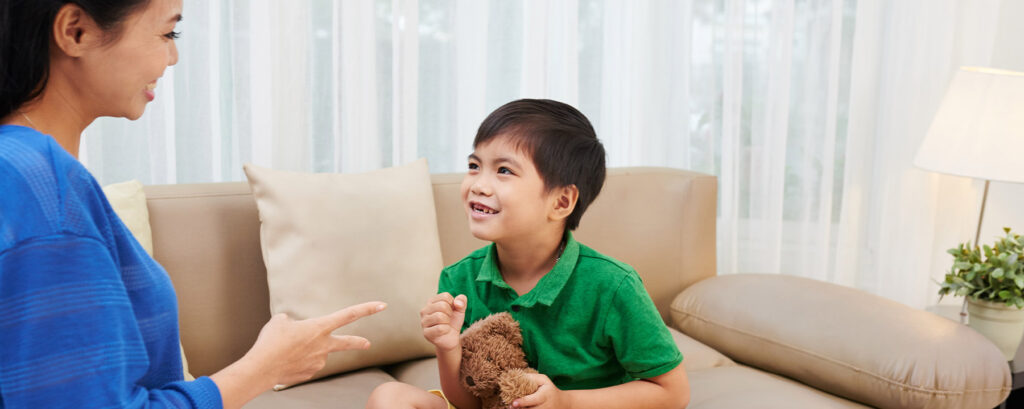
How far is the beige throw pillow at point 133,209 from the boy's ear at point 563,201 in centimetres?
83

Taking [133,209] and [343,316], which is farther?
[133,209]

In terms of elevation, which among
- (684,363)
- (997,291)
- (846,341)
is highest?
(997,291)

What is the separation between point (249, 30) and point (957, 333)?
1947mm

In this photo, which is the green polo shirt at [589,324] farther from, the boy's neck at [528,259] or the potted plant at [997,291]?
the potted plant at [997,291]

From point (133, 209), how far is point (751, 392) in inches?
55.1

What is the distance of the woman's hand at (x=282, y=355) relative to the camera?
2.93ft

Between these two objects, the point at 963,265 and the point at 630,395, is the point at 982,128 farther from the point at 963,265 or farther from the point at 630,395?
the point at 630,395

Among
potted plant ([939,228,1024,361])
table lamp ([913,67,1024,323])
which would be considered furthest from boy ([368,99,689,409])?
table lamp ([913,67,1024,323])

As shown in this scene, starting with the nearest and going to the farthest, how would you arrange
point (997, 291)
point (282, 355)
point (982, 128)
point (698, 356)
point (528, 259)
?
point (282, 355), point (528, 259), point (997, 291), point (698, 356), point (982, 128)

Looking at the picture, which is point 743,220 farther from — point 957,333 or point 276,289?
point 276,289

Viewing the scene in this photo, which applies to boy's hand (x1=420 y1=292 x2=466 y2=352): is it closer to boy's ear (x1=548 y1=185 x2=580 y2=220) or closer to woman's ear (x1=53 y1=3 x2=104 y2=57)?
boy's ear (x1=548 y1=185 x2=580 y2=220)

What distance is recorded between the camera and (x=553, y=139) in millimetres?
1395

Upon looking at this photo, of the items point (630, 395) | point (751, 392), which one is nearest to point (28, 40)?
point (630, 395)

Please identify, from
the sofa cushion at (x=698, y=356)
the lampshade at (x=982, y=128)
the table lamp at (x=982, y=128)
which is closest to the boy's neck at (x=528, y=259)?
the sofa cushion at (x=698, y=356)
